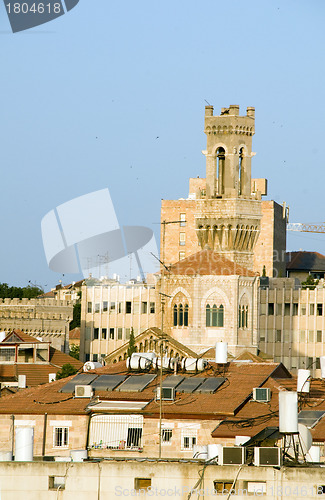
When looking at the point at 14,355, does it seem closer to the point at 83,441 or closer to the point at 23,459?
the point at 83,441

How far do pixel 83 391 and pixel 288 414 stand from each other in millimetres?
14596

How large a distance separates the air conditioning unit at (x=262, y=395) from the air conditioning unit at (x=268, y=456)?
1335 cm

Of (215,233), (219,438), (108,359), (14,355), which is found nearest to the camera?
→ (219,438)

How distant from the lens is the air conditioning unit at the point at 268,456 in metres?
39.3

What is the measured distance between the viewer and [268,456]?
39531mm

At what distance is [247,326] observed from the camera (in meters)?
109

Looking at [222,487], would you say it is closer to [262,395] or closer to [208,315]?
[262,395]

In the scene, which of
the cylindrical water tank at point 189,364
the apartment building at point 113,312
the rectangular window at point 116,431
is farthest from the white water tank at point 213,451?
the apartment building at point 113,312

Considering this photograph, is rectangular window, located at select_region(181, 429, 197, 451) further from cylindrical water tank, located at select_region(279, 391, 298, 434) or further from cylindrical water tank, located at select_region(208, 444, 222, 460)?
cylindrical water tank, located at select_region(279, 391, 298, 434)

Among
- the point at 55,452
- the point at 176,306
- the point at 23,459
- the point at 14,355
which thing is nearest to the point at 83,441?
the point at 55,452

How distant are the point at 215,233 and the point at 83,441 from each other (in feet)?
219

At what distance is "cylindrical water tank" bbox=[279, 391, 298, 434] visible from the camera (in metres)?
42.1

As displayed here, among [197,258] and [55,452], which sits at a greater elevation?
[197,258]

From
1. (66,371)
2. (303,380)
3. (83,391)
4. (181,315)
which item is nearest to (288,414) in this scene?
(303,380)
